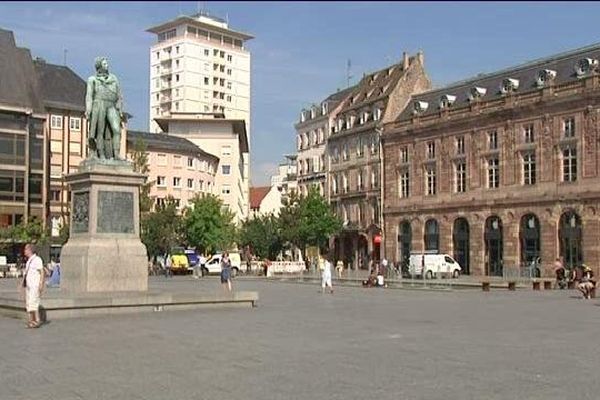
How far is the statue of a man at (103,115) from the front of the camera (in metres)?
22.8

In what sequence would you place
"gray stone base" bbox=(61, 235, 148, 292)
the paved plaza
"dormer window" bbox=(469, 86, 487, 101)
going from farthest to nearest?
"dormer window" bbox=(469, 86, 487, 101), "gray stone base" bbox=(61, 235, 148, 292), the paved plaza

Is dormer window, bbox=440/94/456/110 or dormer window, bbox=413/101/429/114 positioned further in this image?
dormer window, bbox=413/101/429/114

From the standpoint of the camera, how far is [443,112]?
75.4m

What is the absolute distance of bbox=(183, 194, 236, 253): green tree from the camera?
85.5 m

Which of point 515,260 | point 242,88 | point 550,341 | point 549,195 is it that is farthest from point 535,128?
point 242,88

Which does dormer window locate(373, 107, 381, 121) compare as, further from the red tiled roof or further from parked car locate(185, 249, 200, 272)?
the red tiled roof

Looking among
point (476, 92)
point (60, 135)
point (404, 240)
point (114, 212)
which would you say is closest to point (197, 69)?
point (60, 135)

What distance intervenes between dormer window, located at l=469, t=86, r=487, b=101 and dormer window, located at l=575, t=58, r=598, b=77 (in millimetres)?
10245

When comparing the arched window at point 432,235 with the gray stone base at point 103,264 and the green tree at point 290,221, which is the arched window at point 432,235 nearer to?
the green tree at point 290,221

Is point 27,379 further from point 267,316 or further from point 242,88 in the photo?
point 242,88

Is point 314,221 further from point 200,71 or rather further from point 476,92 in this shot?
point 200,71

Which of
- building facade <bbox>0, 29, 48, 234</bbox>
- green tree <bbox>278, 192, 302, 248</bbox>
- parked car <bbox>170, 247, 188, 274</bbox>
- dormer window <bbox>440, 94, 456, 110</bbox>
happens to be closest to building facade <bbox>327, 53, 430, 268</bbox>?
green tree <bbox>278, 192, 302, 248</bbox>

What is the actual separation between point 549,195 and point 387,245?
21.2 metres

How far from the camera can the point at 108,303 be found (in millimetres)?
20141
